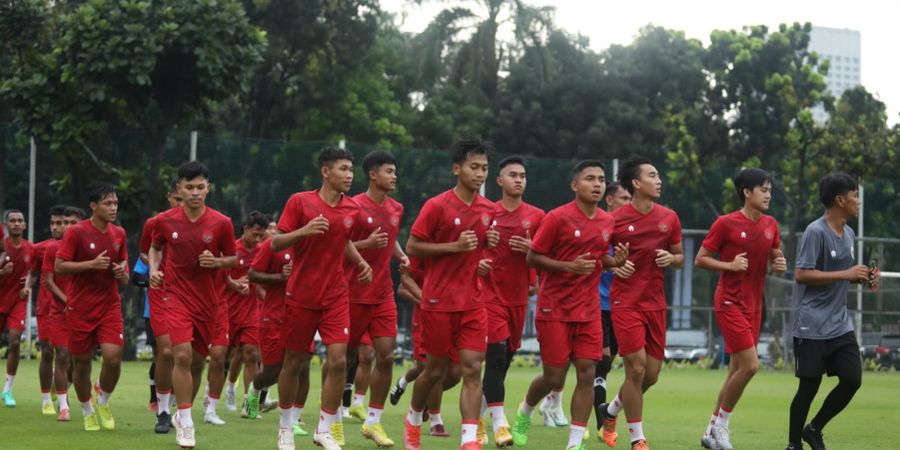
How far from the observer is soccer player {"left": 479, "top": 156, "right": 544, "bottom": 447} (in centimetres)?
1173

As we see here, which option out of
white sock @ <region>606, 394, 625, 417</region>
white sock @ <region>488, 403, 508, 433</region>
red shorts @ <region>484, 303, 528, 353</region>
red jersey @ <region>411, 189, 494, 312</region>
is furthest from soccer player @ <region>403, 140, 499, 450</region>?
white sock @ <region>606, 394, 625, 417</region>

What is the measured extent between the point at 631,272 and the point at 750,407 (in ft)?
22.8

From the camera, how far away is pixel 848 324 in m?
10.8

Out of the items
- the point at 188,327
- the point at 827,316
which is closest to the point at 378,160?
the point at 188,327

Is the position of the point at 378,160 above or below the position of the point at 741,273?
above

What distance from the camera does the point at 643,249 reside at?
1126 centimetres

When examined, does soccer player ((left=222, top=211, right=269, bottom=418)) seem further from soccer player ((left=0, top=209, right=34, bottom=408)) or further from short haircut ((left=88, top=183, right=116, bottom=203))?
soccer player ((left=0, top=209, right=34, bottom=408))

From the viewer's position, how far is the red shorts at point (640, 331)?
432 inches

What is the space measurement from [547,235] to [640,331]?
3.54ft

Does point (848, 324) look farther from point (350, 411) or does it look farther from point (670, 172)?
point (670, 172)

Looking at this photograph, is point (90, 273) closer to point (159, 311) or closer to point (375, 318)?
point (159, 311)

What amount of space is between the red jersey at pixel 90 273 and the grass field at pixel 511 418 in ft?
3.62

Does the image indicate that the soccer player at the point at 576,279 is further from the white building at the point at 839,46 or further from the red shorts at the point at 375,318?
the white building at the point at 839,46

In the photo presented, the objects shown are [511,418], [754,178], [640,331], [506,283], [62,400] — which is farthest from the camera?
[511,418]
